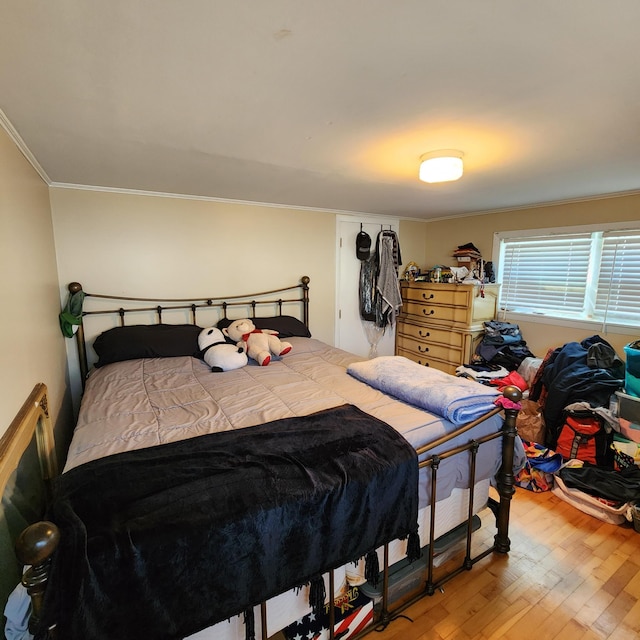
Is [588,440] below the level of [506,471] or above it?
below

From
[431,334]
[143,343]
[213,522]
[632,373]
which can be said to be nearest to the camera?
[213,522]

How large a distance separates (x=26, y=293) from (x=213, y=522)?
5.06 ft

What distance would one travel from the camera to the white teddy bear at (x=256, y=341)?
261cm

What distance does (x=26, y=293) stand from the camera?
1.69m

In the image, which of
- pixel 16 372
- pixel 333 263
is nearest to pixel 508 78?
pixel 16 372

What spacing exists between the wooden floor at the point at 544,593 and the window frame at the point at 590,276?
67.5 inches

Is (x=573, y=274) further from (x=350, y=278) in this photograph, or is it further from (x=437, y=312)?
(x=350, y=278)

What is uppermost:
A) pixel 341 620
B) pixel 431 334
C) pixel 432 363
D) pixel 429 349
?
pixel 431 334

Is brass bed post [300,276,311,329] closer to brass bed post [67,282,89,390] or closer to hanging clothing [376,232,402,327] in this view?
hanging clothing [376,232,402,327]

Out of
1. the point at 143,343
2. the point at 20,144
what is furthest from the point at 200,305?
the point at 20,144

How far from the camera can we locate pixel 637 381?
2340 mm

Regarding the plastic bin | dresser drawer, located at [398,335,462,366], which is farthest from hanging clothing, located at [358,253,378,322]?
the plastic bin

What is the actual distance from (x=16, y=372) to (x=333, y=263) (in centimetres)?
304

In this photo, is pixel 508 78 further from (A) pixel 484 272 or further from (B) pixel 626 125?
(A) pixel 484 272
